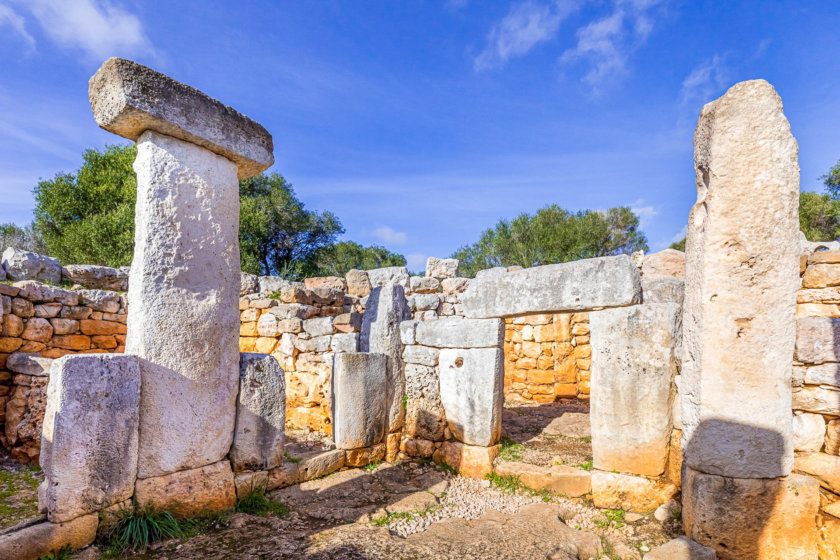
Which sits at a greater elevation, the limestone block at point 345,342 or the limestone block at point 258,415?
the limestone block at point 345,342

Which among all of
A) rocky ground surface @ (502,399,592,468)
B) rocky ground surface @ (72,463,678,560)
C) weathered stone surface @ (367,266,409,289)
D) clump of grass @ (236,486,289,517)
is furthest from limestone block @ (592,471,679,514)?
weathered stone surface @ (367,266,409,289)

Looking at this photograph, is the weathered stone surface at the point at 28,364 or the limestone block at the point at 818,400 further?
the weathered stone surface at the point at 28,364

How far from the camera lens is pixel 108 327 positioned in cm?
659

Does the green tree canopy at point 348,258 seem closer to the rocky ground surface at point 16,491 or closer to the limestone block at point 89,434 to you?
the rocky ground surface at point 16,491

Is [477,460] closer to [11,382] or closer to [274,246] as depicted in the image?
[11,382]

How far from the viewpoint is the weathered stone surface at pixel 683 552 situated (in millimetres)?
2928

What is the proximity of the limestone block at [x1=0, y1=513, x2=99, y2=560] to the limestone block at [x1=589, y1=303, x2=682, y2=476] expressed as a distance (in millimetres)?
3942

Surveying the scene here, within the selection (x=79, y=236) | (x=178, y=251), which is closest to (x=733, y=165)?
(x=178, y=251)

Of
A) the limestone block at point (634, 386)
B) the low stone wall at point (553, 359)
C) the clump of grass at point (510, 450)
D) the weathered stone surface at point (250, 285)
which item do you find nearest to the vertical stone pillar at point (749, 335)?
the limestone block at point (634, 386)

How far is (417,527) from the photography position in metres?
3.69

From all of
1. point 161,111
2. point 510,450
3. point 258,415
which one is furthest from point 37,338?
point 510,450

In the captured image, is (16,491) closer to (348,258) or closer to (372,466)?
(372,466)

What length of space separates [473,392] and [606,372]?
1.45 meters

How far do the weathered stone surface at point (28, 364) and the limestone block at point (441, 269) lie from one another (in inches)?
260
